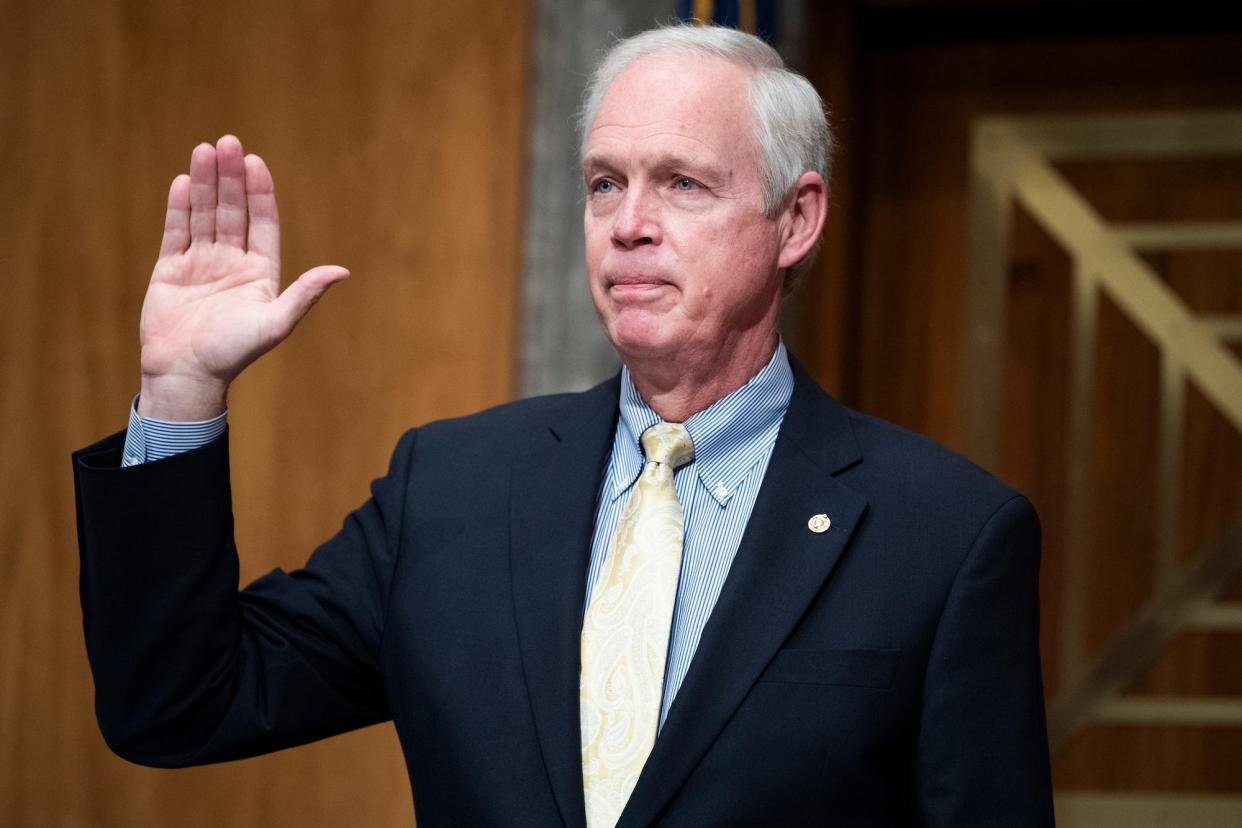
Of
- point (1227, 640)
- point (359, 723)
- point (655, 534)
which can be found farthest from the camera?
point (1227, 640)

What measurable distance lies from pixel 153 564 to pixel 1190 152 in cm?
227

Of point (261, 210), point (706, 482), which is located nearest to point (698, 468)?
point (706, 482)

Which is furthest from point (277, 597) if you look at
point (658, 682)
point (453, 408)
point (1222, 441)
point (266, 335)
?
point (1222, 441)

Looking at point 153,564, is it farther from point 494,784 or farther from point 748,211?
point 748,211

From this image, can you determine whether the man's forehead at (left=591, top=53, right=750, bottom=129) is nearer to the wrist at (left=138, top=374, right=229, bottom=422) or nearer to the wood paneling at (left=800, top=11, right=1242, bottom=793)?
the wrist at (left=138, top=374, right=229, bottom=422)

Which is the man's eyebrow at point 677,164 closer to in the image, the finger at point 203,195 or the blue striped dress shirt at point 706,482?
the blue striped dress shirt at point 706,482

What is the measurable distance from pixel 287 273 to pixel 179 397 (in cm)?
168

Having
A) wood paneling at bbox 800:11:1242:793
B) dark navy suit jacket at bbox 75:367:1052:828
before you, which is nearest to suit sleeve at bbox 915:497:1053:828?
dark navy suit jacket at bbox 75:367:1052:828

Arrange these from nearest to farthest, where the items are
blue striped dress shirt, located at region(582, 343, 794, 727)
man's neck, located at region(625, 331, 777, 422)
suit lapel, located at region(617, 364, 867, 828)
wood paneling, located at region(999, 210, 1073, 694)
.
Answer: suit lapel, located at region(617, 364, 867, 828) → blue striped dress shirt, located at region(582, 343, 794, 727) → man's neck, located at region(625, 331, 777, 422) → wood paneling, located at region(999, 210, 1073, 694)

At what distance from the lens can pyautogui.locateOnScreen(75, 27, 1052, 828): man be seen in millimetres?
1465

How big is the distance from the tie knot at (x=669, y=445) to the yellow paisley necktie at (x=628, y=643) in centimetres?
1

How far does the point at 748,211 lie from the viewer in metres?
1.67

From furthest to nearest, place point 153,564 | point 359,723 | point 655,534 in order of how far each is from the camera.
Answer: point 359,723, point 655,534, point 153,564

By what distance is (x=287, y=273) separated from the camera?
10.2 ft
